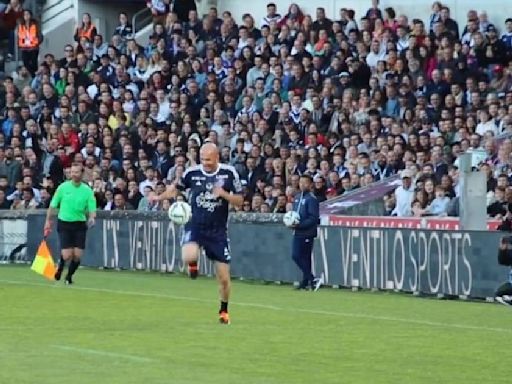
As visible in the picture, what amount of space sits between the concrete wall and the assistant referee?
10.8 m

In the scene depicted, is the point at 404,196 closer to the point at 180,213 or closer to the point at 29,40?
the point at 180,213

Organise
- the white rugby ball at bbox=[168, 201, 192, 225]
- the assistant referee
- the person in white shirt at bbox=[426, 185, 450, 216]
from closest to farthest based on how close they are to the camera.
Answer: the white rugby ball at bbox=[168, 201, 192, 225] < the person in white shirt at bbox=[426, 185, 450, 216] < the assistant referee

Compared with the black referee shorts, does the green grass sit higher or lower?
lower

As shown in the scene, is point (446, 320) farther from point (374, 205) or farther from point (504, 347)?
point (374, 205)

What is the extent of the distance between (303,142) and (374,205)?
399cm

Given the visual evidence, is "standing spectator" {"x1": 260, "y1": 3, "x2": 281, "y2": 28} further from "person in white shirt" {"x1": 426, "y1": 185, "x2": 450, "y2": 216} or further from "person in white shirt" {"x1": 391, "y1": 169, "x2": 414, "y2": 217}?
"person in white shirt" {"x1": 426, "y1": 185, "x2": 450, "y2": 216}

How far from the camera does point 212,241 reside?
19.6 meters

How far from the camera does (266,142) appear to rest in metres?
33.9

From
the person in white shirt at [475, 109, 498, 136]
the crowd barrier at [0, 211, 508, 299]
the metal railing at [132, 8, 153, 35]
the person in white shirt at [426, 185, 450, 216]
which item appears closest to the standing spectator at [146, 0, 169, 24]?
the metal railing at [132, 8, 153, 35]

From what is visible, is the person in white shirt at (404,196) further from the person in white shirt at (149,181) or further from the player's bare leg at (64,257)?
the person in white shirt at (149,181)

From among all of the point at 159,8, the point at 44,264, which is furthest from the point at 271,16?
the point at 44,264

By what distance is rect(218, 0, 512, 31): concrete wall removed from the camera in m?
35.1

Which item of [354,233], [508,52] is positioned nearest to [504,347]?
[354,233]

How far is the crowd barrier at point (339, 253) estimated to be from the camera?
25.1 meters
